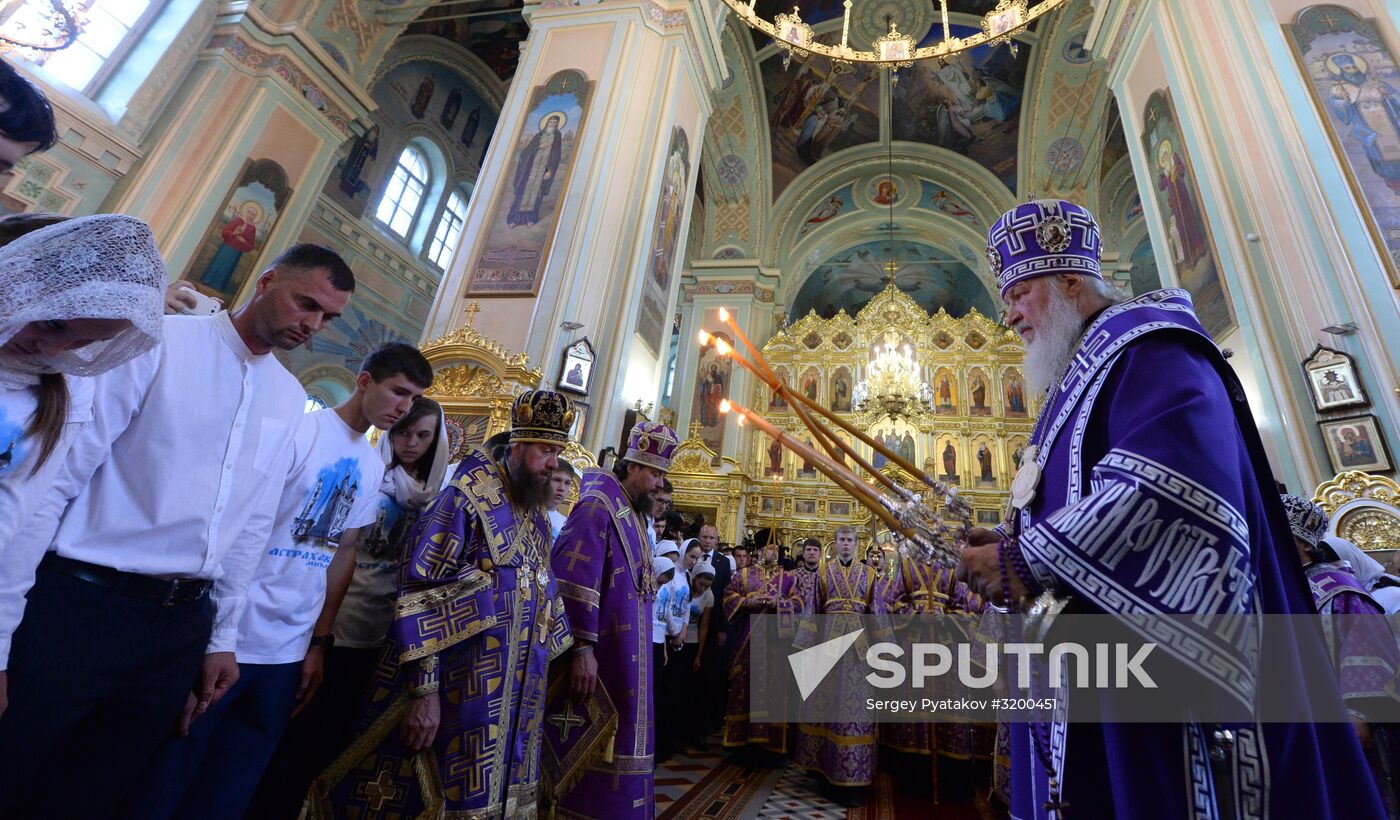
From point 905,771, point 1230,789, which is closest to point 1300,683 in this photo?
point 1230,789

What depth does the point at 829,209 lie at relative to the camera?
1691cm

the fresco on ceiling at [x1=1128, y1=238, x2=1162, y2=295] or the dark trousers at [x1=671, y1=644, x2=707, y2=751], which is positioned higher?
the fresco on ceiling at [x1=1128, y1=238, x2=1162, y2=295]

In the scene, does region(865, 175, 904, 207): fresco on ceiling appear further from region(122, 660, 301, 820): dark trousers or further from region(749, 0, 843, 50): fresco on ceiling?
region(122, 660, 301, 820): dark trousers

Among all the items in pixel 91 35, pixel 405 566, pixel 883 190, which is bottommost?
pixel 405 566

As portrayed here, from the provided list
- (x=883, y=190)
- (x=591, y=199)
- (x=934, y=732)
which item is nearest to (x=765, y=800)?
(x=934, y=732)

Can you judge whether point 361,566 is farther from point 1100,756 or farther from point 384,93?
point 384,93

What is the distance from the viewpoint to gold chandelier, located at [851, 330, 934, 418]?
11.0 m

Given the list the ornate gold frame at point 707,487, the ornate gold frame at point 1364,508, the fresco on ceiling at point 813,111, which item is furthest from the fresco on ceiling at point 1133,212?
the ornate gold frame at point 1364,508

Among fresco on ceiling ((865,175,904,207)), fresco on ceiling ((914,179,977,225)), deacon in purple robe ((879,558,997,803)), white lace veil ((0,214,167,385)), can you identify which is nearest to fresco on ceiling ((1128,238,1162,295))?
fresco on ceiling ((914,179,977,225))

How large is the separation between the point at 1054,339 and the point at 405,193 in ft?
44.1

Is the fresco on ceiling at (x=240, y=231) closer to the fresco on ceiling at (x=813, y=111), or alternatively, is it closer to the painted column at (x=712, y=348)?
the painted column at (x=712, y=348)

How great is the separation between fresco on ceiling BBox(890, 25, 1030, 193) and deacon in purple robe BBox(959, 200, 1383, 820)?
1530cm

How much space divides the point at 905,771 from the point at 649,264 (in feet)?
19.7

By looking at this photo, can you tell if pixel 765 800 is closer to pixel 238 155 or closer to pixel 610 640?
pixel 610 640
